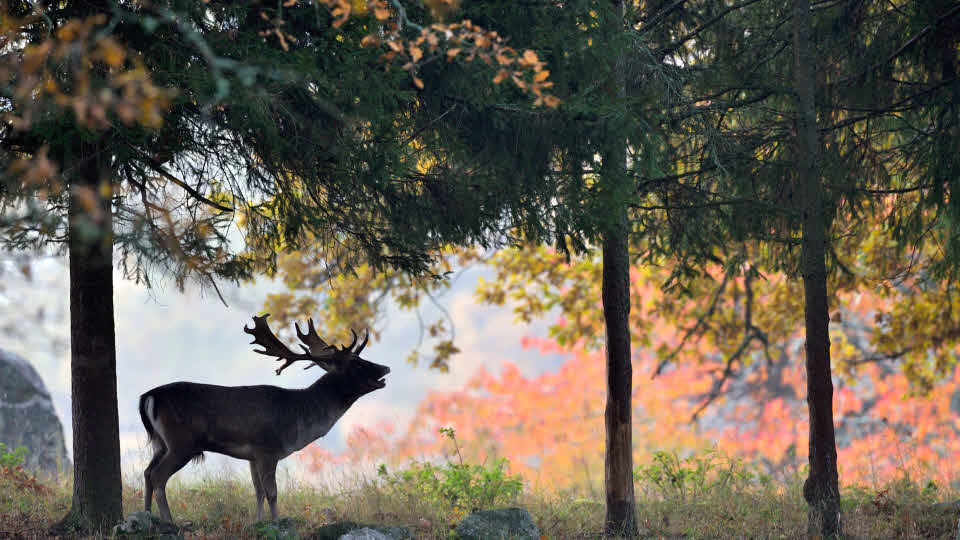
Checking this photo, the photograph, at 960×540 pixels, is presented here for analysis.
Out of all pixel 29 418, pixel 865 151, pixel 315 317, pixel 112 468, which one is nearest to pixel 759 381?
pixel 315 317

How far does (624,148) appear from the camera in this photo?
776cm

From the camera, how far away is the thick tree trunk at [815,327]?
866 cm

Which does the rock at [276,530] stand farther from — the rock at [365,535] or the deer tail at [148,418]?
the deer tail at [148,418]

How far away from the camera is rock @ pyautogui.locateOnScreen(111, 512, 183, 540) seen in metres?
7.27

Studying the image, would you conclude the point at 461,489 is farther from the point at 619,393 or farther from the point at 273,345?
the point at 273,345

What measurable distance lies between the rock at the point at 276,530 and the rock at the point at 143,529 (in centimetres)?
71

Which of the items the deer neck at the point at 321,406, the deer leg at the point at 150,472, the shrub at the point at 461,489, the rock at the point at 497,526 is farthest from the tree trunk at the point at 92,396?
the shrub at the point at 461,489

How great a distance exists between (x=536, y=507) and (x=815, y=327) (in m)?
3.92

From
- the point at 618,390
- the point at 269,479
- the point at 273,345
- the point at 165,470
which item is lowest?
the point at 269,479

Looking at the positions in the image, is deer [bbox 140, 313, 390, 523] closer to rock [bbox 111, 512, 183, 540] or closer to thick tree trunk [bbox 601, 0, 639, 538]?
rock [bbox 111, 512, 183, 540]

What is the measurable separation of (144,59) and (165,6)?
398mm

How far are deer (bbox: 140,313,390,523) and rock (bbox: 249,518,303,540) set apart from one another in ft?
0.72

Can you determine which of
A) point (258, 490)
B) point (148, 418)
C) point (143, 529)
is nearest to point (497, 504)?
point (258, 490)

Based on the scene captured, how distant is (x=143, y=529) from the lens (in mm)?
7297
